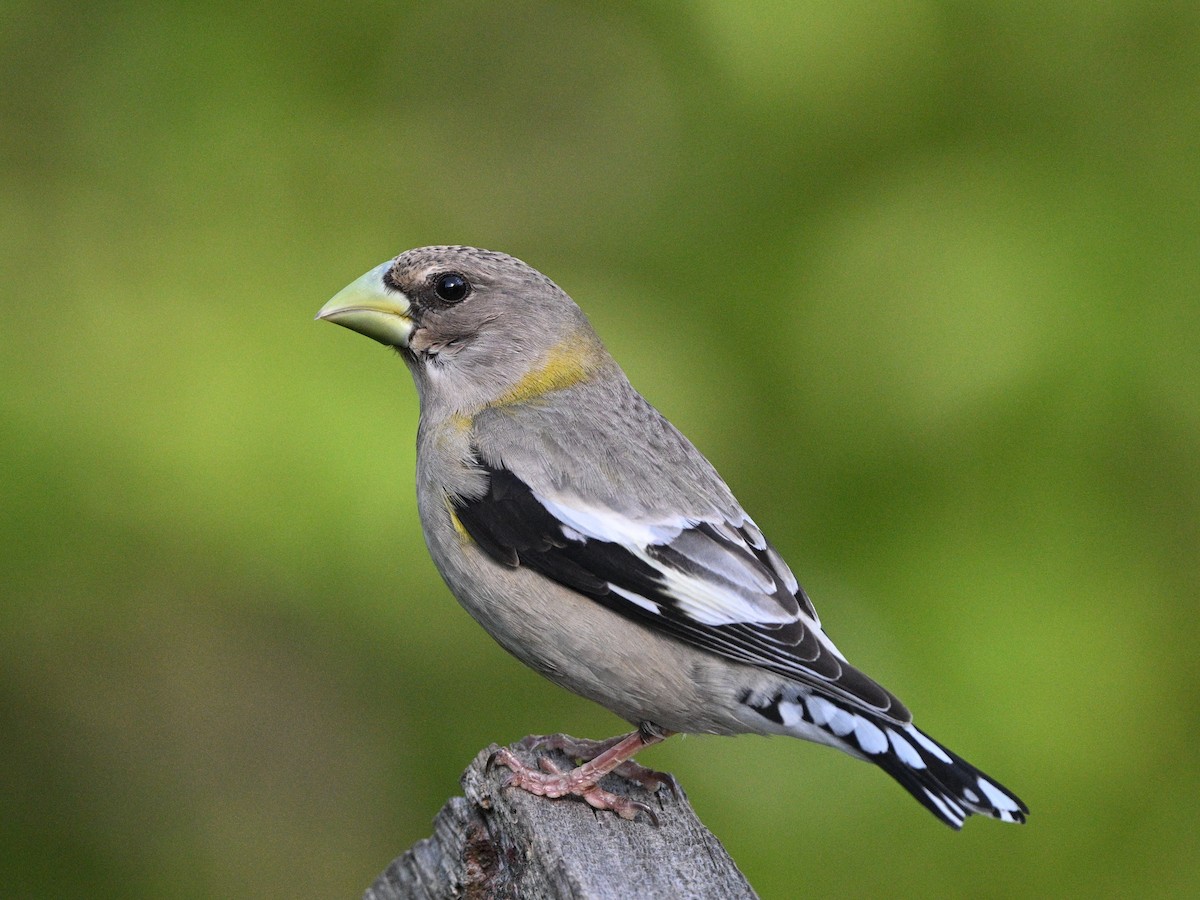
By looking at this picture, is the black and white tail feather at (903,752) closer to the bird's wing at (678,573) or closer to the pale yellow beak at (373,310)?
the bird's wing at (678,573)

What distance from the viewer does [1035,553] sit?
4.38 metres

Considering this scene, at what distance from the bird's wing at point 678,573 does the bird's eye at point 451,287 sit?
2.10ft

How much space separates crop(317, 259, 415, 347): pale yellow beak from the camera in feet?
12.8

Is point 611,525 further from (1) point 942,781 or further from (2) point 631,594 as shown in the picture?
(1) point 942,781

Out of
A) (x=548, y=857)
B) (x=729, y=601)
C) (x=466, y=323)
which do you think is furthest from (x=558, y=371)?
(x=548, y=857)

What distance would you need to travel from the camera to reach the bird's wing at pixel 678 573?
3279mm

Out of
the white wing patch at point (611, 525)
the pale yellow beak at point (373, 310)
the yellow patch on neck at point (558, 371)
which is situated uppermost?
the pale yellow beak at point (373, 310)

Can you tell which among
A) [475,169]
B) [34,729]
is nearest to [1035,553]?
[475,169]

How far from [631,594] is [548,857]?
961mm

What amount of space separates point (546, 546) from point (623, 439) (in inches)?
16.6

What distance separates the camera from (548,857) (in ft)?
8.23

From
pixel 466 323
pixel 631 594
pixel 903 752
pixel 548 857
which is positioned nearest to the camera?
pixel 548 857

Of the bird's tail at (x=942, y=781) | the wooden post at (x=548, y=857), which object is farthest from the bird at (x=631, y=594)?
the wooden post at (x=548, y=857)

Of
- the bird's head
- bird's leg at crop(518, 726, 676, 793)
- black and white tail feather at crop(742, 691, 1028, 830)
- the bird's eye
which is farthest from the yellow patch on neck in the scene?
black and white tail feather at crop(742, 691, 1028, 830)
